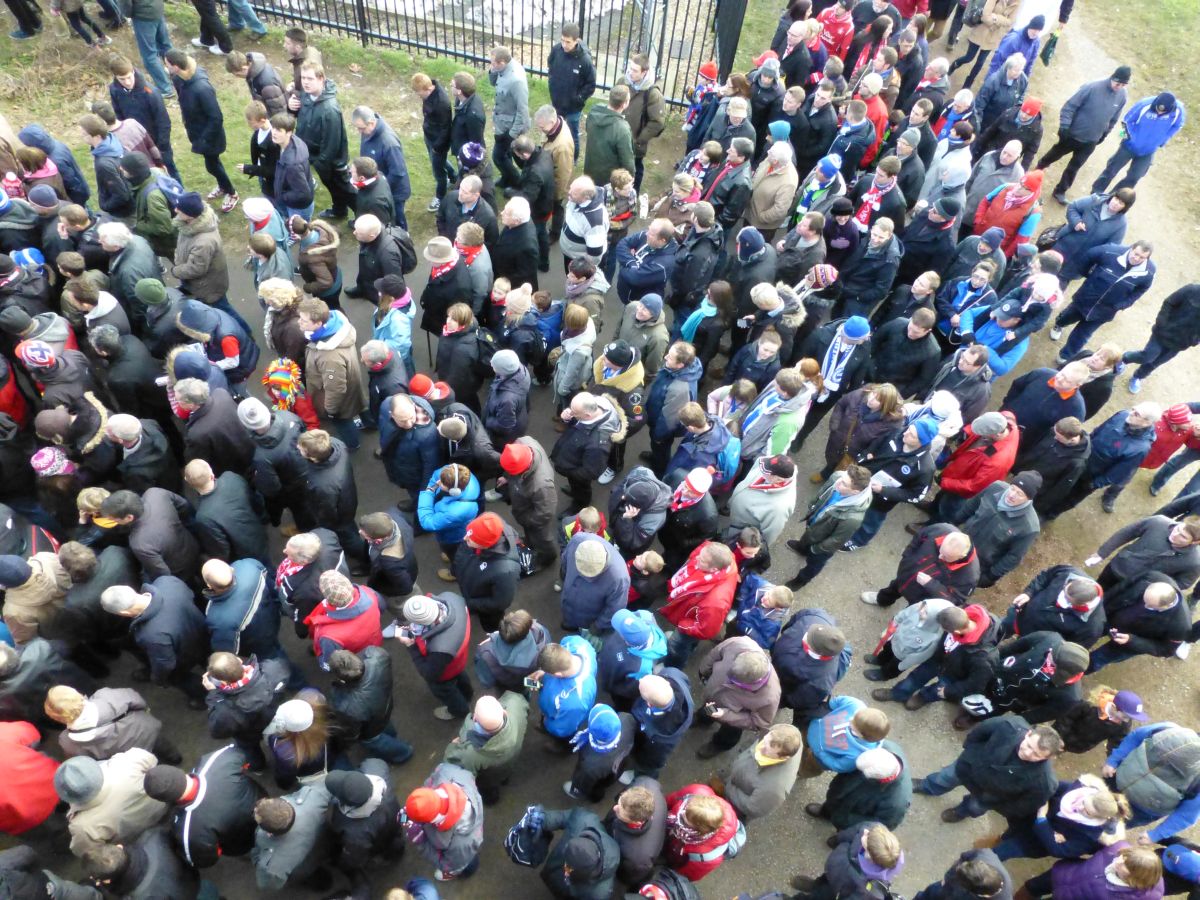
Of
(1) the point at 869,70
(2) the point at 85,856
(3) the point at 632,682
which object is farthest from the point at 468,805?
(1) the point at 869,70

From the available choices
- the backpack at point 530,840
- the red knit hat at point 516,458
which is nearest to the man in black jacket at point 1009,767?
the backpack at point 530,840

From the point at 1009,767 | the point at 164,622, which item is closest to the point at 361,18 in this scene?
the point at 164,622

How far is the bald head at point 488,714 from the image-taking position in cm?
506

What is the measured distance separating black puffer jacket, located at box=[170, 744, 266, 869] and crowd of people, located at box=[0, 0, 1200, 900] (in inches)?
1.2

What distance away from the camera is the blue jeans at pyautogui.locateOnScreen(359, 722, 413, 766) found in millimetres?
6012

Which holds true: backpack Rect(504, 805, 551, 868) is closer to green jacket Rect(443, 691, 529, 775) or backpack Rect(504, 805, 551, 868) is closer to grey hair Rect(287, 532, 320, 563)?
green jacket Rect(443, 691, 529, 775)

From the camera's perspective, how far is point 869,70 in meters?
11.0

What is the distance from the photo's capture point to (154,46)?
37.7ft

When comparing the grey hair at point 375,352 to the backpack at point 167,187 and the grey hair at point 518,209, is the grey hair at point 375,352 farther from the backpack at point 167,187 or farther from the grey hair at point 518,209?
the backpack at point 167,187

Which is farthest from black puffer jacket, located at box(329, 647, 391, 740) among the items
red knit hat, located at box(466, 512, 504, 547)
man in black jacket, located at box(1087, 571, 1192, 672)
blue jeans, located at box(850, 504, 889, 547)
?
man in black jacket, located at box(1087, 571, 1192, 672)

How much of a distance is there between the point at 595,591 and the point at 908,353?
14.0ft

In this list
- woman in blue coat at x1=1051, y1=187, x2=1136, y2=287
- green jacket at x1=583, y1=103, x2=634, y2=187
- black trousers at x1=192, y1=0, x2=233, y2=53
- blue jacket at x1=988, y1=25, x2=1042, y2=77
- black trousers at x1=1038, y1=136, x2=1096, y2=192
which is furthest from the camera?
black trousers at x1=192, y1=0, x2=233, y2=53

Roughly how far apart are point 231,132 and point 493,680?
9.99 meters

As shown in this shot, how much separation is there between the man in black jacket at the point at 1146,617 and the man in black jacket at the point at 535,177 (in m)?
6.61
